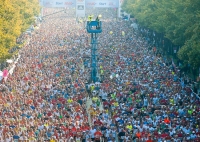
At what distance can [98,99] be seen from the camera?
33.2 metres

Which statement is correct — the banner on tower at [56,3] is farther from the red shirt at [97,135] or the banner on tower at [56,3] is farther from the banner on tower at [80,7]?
the red shirt at [97,135]

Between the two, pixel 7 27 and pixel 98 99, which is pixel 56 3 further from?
→ pixel 98 99

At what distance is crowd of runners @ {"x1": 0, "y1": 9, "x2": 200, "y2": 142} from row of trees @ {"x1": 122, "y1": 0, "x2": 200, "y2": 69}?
232 centimetres

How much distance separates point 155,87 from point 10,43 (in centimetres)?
1770

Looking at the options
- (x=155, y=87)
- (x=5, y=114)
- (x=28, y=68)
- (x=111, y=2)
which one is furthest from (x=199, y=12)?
(x=111, y=2)

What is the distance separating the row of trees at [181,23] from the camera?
37.5 m

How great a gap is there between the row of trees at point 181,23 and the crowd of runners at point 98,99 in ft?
7.63

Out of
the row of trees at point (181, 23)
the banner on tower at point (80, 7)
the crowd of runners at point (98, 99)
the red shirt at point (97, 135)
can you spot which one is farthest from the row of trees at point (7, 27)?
the banner on tower at point (80, 7)

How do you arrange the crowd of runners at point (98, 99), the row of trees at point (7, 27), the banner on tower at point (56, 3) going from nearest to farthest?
1. the crowd of runners at point (98, 99)
2. the row of trees at point (7, 27)
3. the banner on tower at point (56, 3)

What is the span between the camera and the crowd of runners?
25031 mm

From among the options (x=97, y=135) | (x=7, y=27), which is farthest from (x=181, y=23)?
(x=97, y=135)

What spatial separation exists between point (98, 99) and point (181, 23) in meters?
14.6

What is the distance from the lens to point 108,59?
4800cm

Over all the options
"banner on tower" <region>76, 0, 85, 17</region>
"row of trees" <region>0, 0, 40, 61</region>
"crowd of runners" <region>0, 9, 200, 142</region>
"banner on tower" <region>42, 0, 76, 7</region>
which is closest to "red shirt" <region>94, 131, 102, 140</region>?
"crowd of runners" <region>0, 9, 200, 142</region>
